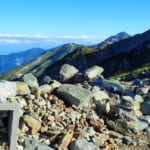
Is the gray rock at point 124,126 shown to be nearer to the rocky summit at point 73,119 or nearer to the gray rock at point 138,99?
the rocky summit at point 73,119

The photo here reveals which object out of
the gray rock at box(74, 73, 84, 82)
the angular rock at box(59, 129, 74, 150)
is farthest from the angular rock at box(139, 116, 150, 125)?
the gray rock at box(74, 73, 84, 82)

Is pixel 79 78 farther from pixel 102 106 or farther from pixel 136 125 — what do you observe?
pixel 136 125

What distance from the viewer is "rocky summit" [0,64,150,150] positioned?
53.1ft

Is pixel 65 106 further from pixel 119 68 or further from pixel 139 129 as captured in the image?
pixel 119 68

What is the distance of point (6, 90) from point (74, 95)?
3482mm

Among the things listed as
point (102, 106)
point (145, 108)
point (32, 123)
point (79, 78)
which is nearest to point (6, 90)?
point (32, 123)

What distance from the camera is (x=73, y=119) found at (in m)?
18.2

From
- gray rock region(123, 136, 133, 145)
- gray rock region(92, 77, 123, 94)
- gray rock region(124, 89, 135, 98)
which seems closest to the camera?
gray rock region(123, 136, 133, 145)

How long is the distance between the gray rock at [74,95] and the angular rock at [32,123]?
3.23 metres

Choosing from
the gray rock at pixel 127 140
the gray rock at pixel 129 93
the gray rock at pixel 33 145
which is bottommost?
the gray rock at pixel 127 140

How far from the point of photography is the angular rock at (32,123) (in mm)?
16688

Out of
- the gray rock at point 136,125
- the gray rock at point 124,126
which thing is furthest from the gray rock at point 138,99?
the gray rock at point 124,126

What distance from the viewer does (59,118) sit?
1792 cm

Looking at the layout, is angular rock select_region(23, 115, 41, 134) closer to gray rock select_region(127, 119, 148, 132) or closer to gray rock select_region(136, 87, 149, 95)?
gray rock select_region(127, 119, 148, 132)
